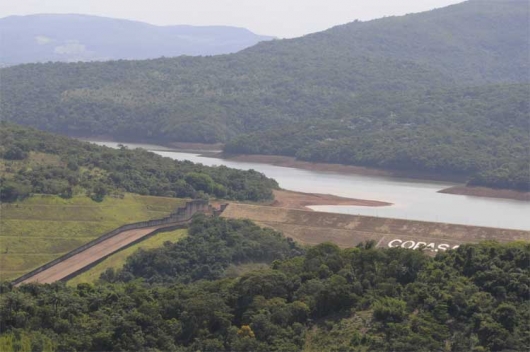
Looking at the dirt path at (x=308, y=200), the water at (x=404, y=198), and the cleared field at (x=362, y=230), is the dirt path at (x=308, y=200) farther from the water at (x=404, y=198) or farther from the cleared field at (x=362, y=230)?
the cleared field at (x=362, y=230)

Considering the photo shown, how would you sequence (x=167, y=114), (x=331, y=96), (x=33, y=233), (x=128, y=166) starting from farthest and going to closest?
(x=331, y=96), (x=167, y=114), (x=128, y=166), (x=33, y=233)

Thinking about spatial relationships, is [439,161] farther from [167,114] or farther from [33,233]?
A: [33,233]

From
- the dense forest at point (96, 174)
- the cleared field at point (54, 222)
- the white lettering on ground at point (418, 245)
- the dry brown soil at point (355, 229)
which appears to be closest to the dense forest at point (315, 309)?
the white lettering on ground at point (418, 245)

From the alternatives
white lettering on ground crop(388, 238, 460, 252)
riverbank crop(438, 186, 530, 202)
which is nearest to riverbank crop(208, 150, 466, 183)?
riverbank crop(438, 186, 530, 202)

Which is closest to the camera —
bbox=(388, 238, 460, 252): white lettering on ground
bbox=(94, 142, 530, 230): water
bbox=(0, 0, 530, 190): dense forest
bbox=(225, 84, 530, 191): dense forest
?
bbox=(388, 238, 460, 252): white lettering on ground

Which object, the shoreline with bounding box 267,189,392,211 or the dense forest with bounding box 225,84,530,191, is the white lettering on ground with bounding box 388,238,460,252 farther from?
the dense forest with bounding box 225,84,530,191

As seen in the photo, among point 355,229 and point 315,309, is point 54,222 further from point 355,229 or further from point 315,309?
point 315,309

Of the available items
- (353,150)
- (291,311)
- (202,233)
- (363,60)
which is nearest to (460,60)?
(363,60)
